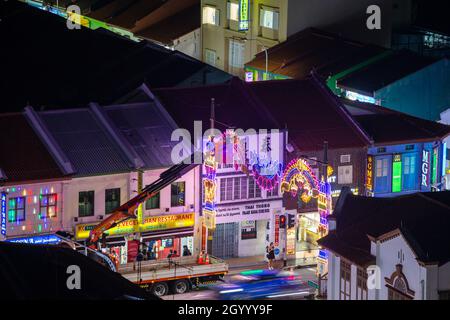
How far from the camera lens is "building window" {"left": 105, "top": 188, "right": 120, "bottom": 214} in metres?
100

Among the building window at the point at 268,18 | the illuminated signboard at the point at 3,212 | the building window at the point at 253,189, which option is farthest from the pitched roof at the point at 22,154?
the building window at the point at 268,18

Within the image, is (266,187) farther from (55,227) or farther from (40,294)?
(40,294)

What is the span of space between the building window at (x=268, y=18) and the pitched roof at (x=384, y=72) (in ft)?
34.3

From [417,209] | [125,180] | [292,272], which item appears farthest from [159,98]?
[417,209]

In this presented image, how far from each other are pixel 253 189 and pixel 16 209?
17.4 m

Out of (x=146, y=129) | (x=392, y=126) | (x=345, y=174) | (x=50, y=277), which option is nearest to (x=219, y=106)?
(x=146, y=129)

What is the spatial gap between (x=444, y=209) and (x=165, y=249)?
1048 inches

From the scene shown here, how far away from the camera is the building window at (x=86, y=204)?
99.6m

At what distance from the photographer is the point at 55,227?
323ft

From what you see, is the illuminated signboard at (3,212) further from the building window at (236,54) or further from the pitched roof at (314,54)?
the building window at (236,54)

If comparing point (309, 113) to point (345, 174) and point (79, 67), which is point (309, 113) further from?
point (79, 67)

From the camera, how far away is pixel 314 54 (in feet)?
415

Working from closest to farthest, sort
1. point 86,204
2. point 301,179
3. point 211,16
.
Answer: point 86,204, point 301,179, point 211,16

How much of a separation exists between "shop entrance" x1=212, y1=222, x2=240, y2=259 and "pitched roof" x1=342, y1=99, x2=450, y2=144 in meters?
12.4
